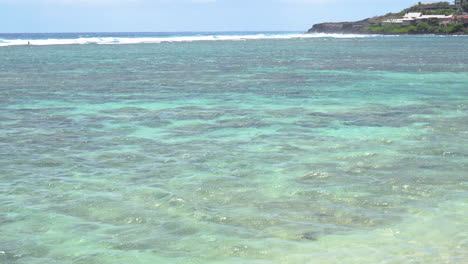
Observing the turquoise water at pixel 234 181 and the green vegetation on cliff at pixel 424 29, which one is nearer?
the turquoise water at pixel 234 181

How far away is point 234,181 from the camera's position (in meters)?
10.4

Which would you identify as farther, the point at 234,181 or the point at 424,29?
the point at 424,29

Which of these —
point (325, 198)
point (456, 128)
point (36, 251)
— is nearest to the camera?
point (36, 251)

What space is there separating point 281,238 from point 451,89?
68.3ft

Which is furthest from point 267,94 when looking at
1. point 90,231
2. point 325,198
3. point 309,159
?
point 90,231

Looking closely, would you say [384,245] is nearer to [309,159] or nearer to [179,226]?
[179,226]

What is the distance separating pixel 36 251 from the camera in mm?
7086

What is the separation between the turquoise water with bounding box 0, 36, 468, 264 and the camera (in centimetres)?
725

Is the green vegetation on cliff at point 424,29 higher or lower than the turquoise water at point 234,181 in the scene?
higher

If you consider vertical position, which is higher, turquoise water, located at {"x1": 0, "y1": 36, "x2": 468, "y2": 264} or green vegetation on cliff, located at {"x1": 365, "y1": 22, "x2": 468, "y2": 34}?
green vegetation on cliff, located at {"x1": 365, "y1": 22, "x2": 468, "y2": 34}

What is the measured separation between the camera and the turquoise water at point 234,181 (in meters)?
7.25

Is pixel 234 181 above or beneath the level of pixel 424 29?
beneath

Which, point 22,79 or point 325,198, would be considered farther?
point 22,79

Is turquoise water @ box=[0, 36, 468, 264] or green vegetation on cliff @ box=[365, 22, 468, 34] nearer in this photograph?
turquoise water @ box=[0, 36, 468, 264]
